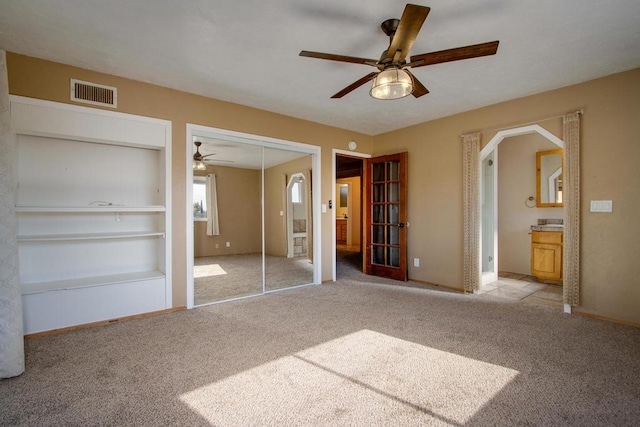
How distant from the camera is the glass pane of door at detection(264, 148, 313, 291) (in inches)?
173

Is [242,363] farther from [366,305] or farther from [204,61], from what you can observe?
[204,61]

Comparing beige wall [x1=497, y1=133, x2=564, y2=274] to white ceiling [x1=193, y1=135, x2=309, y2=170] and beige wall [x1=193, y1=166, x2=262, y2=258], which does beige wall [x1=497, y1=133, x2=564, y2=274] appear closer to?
white ceiling [x1=193, y1=135, x2=309, y2=170]

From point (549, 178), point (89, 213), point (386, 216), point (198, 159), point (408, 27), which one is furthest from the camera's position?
point (386, 216)

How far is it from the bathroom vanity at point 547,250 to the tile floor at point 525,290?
0.20 meters

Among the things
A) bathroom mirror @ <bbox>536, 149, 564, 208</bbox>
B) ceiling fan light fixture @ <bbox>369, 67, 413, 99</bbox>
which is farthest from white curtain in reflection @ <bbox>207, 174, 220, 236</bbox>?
bathroom mirror @ <bbox>536, 149, 564, 208</bbox>

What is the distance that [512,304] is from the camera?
3752mm

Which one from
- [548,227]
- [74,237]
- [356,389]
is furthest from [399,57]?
[548,227]

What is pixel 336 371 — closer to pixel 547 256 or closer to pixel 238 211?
pixel 238 211

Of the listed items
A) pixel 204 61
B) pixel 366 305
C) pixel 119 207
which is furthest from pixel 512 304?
pixel 119 207

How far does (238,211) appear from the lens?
4262 mm

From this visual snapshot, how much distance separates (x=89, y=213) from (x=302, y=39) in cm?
294

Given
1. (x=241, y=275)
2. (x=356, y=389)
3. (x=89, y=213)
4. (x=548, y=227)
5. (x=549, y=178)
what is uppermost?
(x=549, y=178)

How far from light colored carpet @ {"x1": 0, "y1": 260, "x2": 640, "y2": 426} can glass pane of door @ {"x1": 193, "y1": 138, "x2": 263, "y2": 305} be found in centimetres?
71

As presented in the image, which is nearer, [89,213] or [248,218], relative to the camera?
[89,213]
